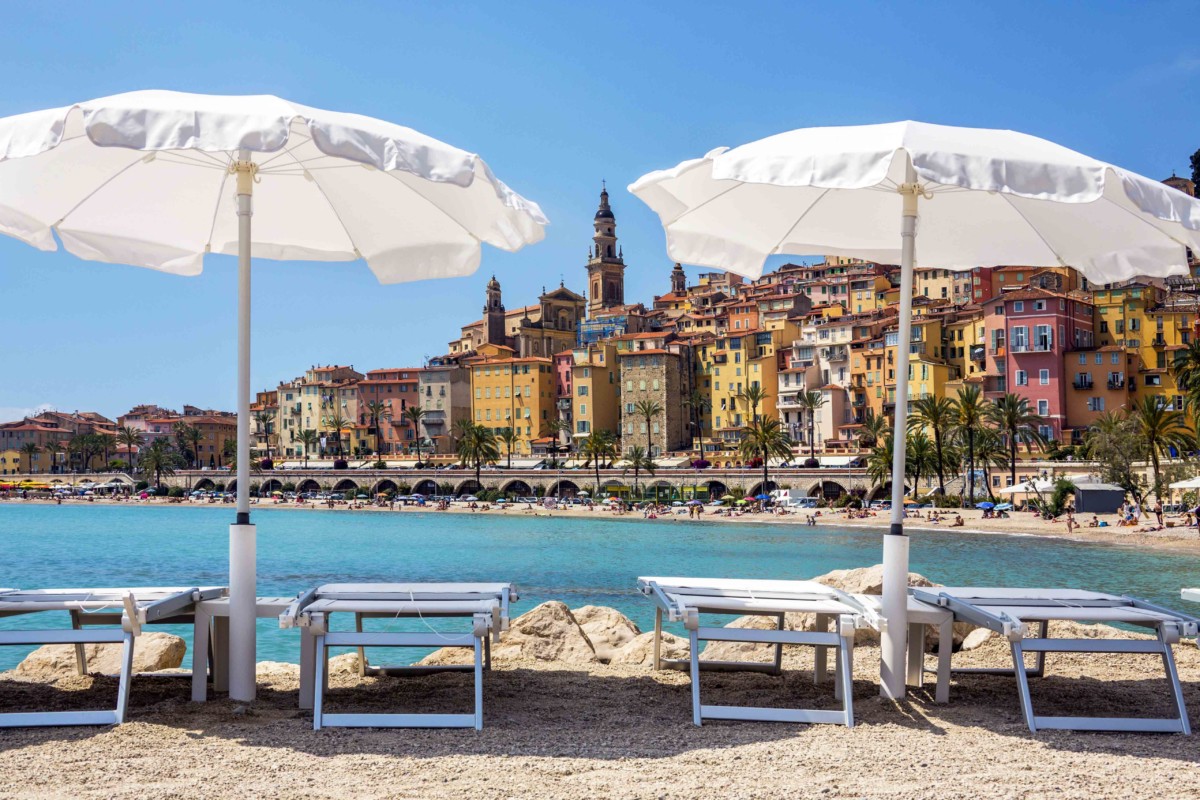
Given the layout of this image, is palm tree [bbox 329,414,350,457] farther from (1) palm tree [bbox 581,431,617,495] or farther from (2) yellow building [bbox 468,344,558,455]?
(1) palm tree [bbox 581,431,617,495]

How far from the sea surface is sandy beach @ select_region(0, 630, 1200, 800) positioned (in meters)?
5.56

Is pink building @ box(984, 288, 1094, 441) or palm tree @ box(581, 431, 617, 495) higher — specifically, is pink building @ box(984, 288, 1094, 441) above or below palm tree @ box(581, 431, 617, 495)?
above

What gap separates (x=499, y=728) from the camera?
17.4 ft

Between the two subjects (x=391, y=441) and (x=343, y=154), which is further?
(x=391, y=441)

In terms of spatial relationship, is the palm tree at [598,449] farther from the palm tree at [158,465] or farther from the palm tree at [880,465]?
the palm tree at [158,465]

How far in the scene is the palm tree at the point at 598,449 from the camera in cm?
8544

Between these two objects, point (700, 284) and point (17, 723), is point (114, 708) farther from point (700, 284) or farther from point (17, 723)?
point (700, 284)

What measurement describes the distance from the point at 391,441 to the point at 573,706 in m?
111

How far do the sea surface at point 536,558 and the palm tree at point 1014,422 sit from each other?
46.4ft

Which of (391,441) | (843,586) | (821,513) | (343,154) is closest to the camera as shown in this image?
(343,154)

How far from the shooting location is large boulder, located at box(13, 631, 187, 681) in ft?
23.2

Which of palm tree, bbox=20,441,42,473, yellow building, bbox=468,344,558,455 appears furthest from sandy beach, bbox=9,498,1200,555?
palm tree, bbox=20,441,42,473

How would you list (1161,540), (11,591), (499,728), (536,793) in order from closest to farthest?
1. (536,793)
2. (499,728)
3. (11,591)
4. (1161,540)

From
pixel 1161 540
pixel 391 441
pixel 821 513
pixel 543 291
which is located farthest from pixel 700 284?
pixel 1161 540
